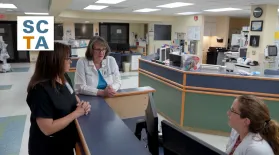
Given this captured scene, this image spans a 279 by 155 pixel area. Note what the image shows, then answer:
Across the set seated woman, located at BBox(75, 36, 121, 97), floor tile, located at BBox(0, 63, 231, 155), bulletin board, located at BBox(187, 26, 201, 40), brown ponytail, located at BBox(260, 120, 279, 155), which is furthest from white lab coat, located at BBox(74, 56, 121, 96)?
bulletin board, located at BBox(187, 26, 201, 40)

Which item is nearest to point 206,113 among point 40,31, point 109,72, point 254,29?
point 109,72

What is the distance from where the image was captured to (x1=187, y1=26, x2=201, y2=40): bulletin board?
9.57 metres

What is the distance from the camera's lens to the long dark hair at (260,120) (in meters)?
1.27

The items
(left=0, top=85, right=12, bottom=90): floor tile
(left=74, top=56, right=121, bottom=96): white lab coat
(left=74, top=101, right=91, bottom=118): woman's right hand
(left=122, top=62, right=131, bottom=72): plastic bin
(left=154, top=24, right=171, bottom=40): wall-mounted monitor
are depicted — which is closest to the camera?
(left=74, top=101, right=91, bottom=118): woman's right hand

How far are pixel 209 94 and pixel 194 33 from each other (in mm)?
6316

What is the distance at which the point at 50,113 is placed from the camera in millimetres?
1412

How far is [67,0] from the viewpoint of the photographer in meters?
4.49

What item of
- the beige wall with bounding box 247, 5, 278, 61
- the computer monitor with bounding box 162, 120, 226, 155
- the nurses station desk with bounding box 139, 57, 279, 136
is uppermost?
the beige wall with bounding box 247, 5, 278, 61

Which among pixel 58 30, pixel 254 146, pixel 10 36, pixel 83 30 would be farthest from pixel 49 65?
pixel 10 36

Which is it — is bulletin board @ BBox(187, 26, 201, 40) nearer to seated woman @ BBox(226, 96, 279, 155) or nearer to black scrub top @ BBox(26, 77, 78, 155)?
seated woman @ BBox(226, 96, 279, 155)

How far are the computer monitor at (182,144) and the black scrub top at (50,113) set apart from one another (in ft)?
2.48

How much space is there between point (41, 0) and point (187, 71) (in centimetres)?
362

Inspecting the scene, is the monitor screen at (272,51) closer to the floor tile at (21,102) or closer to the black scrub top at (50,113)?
the floor tile at (21,102)

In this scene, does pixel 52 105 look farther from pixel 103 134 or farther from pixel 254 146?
pixel 254 146
